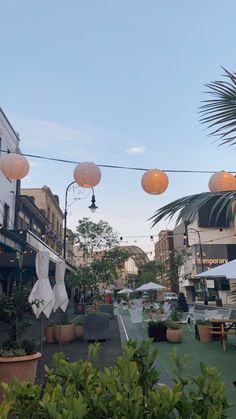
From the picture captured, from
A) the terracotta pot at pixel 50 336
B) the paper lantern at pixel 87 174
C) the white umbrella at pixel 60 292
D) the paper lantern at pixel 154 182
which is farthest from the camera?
the terracotta pot at pixel 50 336

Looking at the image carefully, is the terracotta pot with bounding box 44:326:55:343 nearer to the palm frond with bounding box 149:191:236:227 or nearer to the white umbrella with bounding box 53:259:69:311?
the white umbrella with bounding box 53:259:69:311

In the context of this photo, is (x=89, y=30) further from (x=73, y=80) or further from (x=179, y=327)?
(x=179, y=327)

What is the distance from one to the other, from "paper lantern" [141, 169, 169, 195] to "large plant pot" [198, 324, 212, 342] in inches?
234

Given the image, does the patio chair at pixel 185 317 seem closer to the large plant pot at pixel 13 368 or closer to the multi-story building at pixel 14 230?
the multi-story building at pixel 14 230

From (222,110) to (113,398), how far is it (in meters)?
2.91

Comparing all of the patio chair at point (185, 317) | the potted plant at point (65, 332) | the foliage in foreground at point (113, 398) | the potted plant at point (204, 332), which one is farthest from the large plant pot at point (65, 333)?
the foliage in foreground at point (113, 398)

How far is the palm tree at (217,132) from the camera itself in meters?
3.06

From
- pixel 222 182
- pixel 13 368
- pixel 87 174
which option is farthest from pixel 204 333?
pixel 13 368

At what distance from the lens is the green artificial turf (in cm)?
695

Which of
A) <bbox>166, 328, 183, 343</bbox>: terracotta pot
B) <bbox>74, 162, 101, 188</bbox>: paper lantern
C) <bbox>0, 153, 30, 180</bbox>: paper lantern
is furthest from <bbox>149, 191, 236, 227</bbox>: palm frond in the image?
<bbox>166, 328, 183, 343</bbox>: terracotta pot

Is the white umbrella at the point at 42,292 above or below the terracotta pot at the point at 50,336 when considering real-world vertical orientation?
above

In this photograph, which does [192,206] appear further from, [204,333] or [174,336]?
[204,333]

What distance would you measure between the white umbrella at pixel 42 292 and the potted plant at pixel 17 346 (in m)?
0.19

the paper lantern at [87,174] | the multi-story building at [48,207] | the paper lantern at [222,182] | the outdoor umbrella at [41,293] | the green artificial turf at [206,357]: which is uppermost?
the multi-story building at [48,207]
